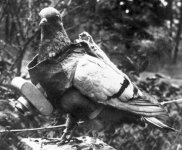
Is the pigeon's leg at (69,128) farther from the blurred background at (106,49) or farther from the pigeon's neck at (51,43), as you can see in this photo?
the blurred background at (106,49)

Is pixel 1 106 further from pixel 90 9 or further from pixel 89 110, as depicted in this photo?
pixel 90 9

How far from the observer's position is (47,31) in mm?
2641

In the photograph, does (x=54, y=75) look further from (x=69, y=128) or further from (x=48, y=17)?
(x=69, y=128)

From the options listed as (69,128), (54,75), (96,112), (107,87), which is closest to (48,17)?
(54,75)

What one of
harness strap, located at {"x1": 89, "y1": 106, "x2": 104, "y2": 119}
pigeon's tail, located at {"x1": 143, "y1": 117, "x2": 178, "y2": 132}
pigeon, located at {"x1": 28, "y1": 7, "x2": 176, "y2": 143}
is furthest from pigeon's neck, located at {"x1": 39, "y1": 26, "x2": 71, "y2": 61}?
pigeon's tail, located at {"x1": 143, "y1": 117, "x2": 178, "y2": 132}

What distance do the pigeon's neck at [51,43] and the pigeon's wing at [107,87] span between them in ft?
0.53

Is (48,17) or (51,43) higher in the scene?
(48,17)

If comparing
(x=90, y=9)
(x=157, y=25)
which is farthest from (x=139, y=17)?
(x=90, y=9)

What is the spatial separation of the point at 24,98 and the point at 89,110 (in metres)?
0.43

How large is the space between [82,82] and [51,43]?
13.0 inches

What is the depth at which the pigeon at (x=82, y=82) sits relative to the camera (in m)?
2.58

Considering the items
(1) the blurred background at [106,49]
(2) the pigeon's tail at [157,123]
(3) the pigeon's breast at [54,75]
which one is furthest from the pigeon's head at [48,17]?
(1) the blurred background at [106,49]

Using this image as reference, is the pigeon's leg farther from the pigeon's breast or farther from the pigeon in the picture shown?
the pigeon's breast

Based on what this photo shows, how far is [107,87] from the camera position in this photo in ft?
8.54
